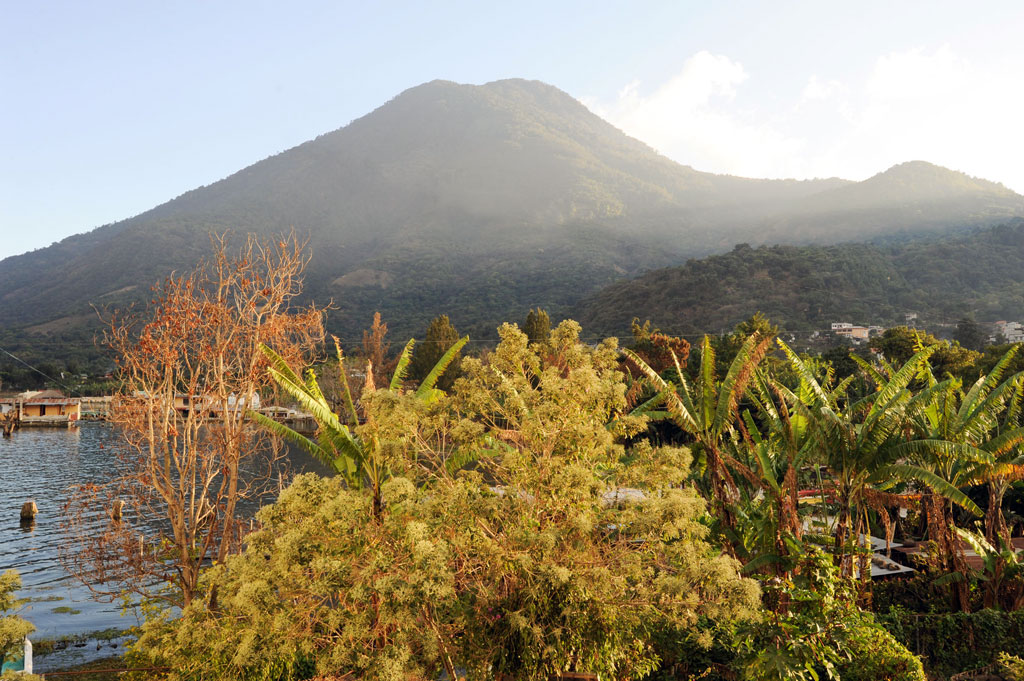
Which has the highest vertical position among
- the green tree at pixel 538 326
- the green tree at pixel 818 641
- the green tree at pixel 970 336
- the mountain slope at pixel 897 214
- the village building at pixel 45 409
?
the mountain slope at pixel 897 214

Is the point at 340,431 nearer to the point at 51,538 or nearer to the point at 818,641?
the point at 818,641

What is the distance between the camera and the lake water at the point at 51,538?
631 inches

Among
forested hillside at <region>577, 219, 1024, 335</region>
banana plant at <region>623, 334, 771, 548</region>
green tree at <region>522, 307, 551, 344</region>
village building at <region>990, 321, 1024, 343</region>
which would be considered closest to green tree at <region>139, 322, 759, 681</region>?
banana plant at <region>623, 334, 771, 548</region>

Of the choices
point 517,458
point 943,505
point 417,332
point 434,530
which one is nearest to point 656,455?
point 517,458

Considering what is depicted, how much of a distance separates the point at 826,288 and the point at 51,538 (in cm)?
8667

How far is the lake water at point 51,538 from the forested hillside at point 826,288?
54.8 m

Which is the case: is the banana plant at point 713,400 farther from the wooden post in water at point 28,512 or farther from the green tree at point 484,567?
the wooden post in water at point 28,512

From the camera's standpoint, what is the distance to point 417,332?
102562mm

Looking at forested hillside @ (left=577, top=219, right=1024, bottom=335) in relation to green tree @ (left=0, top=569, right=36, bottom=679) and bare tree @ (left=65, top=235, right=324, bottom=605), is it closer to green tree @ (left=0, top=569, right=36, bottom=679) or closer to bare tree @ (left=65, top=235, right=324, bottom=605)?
bare tree @ (left=65, top=235, right=324, bottom=605)

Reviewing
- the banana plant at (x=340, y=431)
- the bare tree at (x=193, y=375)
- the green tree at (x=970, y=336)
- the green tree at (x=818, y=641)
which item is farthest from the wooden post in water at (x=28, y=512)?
the green tree at (x=970, y=336)

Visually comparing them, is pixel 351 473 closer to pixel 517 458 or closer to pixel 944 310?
pixel 517 458

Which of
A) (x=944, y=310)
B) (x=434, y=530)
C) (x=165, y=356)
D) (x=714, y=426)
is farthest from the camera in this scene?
(x=944, y=310)

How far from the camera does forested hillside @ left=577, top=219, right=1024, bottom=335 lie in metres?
80.1

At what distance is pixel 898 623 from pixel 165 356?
12223mm
